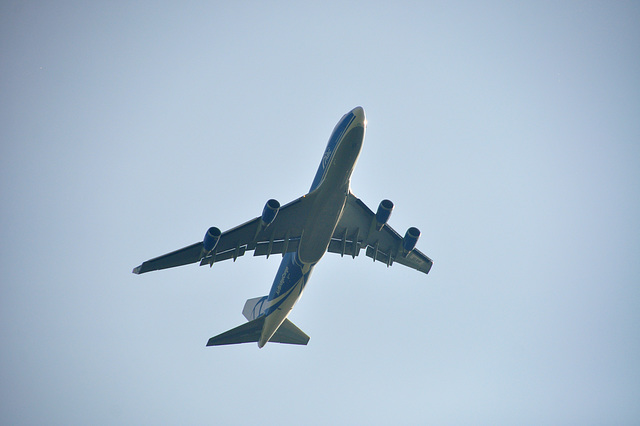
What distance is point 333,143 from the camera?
80.5ft

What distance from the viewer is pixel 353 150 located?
2303cm

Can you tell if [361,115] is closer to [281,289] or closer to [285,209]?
[285,209]

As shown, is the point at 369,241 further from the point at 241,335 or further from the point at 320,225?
the point at 241,335

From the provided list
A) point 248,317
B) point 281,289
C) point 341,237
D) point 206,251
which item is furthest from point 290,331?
point 206,251

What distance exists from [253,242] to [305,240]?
10.7 ft

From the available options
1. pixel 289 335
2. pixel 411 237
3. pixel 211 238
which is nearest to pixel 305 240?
pixel 211 238

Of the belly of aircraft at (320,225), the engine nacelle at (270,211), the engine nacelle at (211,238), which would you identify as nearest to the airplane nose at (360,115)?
the belly of aircraft at (320,225)

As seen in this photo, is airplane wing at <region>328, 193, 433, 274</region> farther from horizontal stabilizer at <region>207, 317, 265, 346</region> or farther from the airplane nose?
horizontal stabilizer at <region>207, 317, 265, 346</region>

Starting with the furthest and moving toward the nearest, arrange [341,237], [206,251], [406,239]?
[341,237]
[406,239]
[206,251]

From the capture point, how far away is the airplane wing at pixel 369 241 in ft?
92.9

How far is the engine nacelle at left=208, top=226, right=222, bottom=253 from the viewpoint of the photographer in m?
23.9

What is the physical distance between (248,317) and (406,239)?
11.3 m

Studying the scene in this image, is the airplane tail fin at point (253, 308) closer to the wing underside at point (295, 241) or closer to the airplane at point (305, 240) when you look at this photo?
the airplane at point (305, 240)

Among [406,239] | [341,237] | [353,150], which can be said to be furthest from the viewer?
[341,237]
